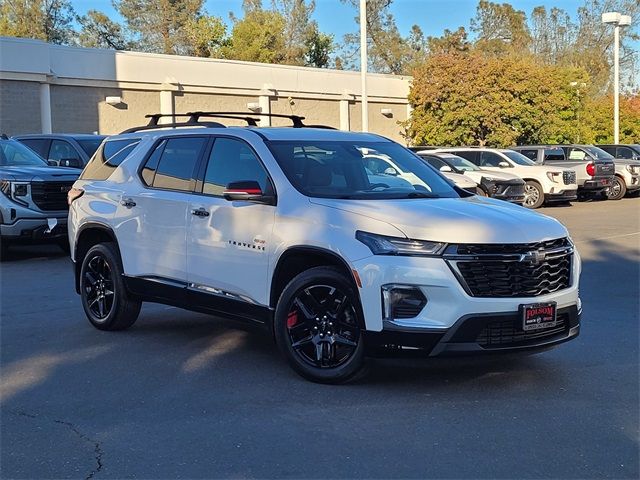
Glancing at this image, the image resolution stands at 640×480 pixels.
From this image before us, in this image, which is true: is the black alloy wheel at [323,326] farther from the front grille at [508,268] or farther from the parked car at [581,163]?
the parked car at [581,163]

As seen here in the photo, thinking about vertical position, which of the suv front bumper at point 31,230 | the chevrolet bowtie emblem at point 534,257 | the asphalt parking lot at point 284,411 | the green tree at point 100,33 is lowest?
the asphalt parking lot at point 284,411

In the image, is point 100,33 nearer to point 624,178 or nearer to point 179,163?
point 624,178

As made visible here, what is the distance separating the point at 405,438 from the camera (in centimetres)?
476

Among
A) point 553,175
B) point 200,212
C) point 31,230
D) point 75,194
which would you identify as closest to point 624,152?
point 553,175

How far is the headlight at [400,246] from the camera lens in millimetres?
5270

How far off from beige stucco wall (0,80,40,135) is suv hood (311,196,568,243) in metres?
24.3

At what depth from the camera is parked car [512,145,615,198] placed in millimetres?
24844

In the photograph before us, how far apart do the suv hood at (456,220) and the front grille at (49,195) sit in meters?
8.08

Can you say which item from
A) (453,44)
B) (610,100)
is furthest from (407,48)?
(610,100)

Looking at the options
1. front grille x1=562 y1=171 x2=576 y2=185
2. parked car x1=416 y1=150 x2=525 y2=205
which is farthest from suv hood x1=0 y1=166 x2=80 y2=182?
front grille x1=562 y1=171 x2=576 y2=185

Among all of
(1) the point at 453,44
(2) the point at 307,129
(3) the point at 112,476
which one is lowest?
(3) the point at 112,476

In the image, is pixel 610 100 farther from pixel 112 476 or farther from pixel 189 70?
pixel 112 476

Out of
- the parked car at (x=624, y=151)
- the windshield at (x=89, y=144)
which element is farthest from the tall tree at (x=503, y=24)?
the windshield at (x=89, y=144)

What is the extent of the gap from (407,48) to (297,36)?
10.5 meters
